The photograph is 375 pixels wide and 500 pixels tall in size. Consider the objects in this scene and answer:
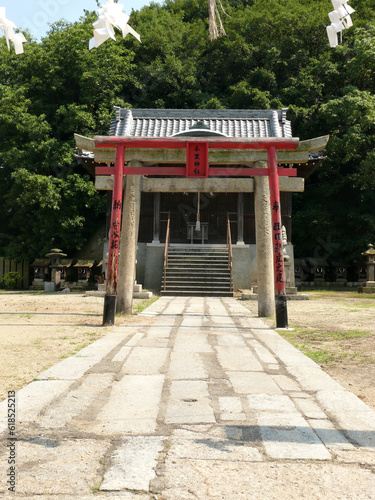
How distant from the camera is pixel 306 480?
2188mm

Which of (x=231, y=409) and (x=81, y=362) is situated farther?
(x=81, y=362)

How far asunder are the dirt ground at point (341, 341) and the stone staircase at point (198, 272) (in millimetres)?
5018

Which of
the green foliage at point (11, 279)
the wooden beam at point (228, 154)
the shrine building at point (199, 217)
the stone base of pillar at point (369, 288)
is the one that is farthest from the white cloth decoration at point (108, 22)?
the green foliage at point (11, 279)

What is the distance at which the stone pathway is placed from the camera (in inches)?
83.9

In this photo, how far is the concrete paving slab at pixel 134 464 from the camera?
2.11 m

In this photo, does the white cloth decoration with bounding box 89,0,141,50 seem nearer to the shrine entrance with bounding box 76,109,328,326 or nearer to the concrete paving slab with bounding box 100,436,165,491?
the concrete paving slab with bounding box 100,436,165,491

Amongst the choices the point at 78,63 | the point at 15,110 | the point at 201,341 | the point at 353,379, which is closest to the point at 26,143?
the point at 15,110

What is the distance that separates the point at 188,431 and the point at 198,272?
540 inches

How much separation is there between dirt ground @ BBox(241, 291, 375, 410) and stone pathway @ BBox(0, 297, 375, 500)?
24 cm

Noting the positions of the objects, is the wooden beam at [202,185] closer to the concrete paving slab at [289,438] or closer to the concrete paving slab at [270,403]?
the concrete paving slab at [270,403]

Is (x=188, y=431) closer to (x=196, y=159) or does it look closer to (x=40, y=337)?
(x=40, y=337)

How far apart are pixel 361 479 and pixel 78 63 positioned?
909 inches

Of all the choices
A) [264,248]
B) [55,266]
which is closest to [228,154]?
[264,248]

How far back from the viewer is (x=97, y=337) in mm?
6457
